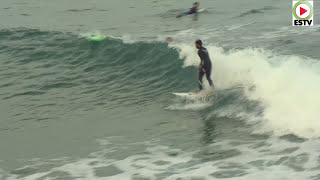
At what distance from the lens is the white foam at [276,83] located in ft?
38.8

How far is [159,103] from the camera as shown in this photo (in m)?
15.3

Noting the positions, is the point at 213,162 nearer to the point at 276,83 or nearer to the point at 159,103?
the point at 276,83

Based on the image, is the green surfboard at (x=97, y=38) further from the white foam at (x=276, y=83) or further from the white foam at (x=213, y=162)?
the white foam at (x=213, y=162)

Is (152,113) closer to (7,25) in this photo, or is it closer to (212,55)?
(212,55)

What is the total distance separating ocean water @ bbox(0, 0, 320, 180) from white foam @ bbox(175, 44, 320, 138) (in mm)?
38

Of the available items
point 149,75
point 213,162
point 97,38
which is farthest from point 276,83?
point 97,38

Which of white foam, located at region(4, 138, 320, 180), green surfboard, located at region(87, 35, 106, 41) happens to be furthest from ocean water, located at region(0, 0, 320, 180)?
green surfboard, located at region(87, 35, 106, 41)

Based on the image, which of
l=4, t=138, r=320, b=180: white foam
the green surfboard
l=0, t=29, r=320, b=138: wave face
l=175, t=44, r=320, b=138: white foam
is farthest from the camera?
the green surfboard

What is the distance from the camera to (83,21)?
29781 mm

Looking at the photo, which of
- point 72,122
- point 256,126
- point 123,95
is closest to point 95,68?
point 123,95

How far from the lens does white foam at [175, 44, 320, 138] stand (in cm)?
1184

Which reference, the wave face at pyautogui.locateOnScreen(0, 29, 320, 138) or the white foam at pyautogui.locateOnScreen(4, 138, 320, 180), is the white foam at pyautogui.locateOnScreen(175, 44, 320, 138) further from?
the white foam at pyautogui.locateOnScreen(4, 138, 320, 180)

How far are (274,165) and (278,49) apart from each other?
1033 centimetres

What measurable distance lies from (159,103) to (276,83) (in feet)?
11.3
